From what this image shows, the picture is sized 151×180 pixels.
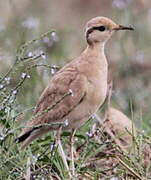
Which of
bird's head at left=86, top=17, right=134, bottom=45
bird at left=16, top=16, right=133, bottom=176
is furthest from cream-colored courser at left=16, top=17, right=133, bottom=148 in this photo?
bird's head at left=86, top=17, right=134, bottom=45

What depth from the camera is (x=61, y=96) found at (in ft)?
19.7

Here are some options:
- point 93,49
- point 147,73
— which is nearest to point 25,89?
point 93,49

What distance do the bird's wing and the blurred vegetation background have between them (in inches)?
8.9

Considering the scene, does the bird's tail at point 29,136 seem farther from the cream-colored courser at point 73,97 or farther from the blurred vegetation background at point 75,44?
the blurred vegetation background at point 75,44

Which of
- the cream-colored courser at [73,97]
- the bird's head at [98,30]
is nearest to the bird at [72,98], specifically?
the cream-colored courser at [73,97]

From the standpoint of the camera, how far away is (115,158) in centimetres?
600

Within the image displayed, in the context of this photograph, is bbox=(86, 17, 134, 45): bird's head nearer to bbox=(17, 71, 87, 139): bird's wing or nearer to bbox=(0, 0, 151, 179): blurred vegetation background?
bbox=(0, 0, 151, 179): blurred vegetation background

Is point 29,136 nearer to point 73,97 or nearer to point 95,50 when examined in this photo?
point 73,97

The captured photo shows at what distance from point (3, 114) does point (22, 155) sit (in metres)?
0.31

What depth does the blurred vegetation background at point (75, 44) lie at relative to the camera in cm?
764

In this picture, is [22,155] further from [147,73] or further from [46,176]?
[147,73]

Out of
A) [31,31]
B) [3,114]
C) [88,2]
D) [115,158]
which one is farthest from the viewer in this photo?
[88,2]

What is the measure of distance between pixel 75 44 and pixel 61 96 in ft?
19.6

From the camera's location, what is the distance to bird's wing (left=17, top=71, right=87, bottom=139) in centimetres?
601
